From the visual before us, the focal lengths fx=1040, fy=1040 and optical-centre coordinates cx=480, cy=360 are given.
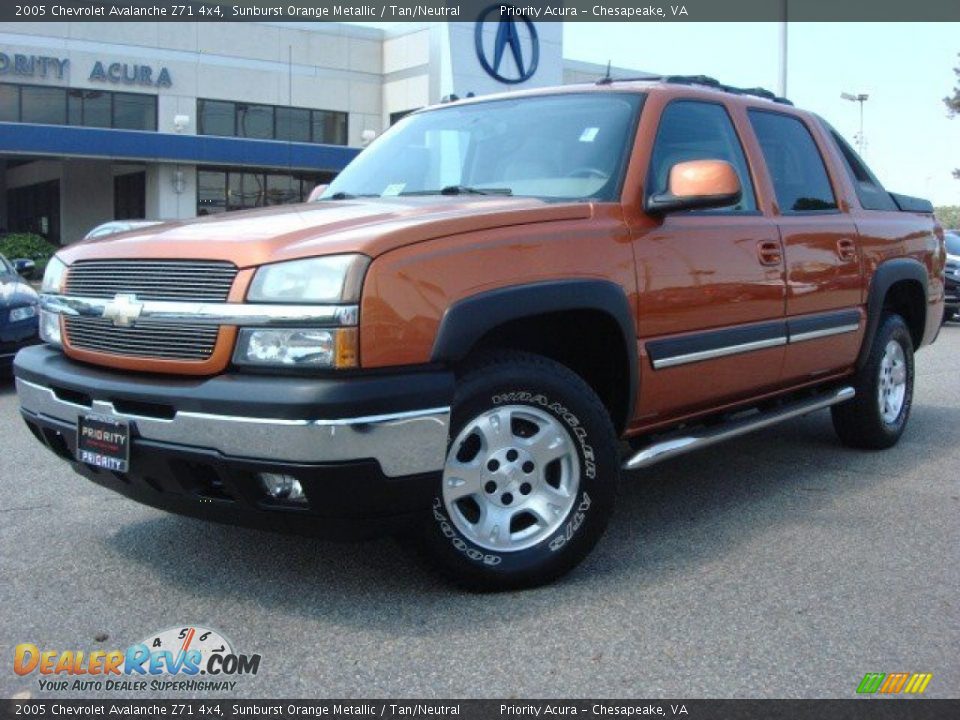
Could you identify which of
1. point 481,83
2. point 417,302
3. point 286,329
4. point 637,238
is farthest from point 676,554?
point 481,83

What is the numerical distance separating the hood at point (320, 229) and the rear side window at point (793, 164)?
160cm

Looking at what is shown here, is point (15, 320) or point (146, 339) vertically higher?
point (146, 339)

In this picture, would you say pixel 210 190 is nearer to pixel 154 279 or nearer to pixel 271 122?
pixel 271 122

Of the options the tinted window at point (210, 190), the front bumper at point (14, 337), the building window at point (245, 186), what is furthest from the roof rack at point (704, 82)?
the tinted window at point (210, 190)

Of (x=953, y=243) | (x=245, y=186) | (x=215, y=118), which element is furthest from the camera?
(x=245, y=186)

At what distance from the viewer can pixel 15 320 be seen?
8883 mm

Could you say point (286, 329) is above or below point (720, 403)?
above

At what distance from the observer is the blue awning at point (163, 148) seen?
1161 inches

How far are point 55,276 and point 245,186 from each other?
31.7 m

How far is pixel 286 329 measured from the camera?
316cm

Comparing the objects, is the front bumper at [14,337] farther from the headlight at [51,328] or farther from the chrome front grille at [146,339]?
the chrome front grille at [146,339]

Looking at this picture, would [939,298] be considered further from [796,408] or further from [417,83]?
[417,83]

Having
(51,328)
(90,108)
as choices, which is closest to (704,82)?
(51,328)
